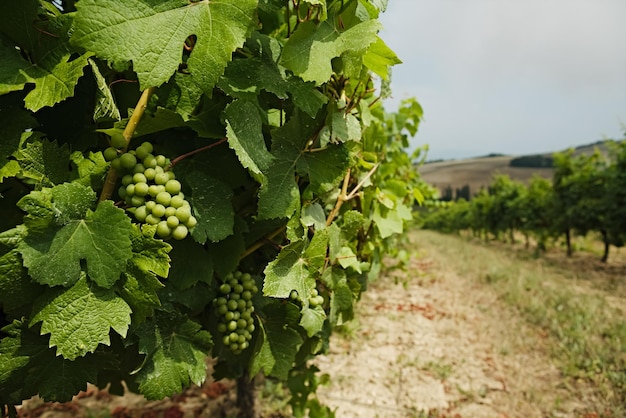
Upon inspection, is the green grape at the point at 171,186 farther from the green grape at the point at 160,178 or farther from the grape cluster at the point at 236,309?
the grape cluster at the point at 236,309

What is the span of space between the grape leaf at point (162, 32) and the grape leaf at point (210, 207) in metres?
0.31

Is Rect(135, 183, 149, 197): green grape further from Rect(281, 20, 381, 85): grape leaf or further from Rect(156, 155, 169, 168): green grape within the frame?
Rect(281, 20, 381, 85): grape leaf

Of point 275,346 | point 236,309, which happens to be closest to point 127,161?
point 236,309

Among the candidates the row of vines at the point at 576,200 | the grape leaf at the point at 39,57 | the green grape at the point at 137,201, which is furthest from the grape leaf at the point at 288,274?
the row of vines at the point at 576,200

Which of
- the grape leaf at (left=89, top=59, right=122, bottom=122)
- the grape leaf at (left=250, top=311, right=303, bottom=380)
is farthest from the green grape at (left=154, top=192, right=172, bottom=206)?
the grape leaf at (left=250, top=311, right=303, bottom=380)


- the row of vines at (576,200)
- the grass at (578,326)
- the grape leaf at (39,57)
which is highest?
the grape leaf at (39,57)

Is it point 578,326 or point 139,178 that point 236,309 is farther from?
point 578,326

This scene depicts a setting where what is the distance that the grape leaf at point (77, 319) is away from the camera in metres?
0.91

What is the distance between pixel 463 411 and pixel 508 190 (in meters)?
25.3

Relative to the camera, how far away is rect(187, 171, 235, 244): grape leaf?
115 cm

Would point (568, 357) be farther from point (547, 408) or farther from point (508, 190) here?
point (508, 190)

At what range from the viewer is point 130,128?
39.1 inches

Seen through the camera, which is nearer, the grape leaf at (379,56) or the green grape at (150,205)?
the green grape at (150,205)

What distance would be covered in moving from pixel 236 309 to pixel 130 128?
0.72m
